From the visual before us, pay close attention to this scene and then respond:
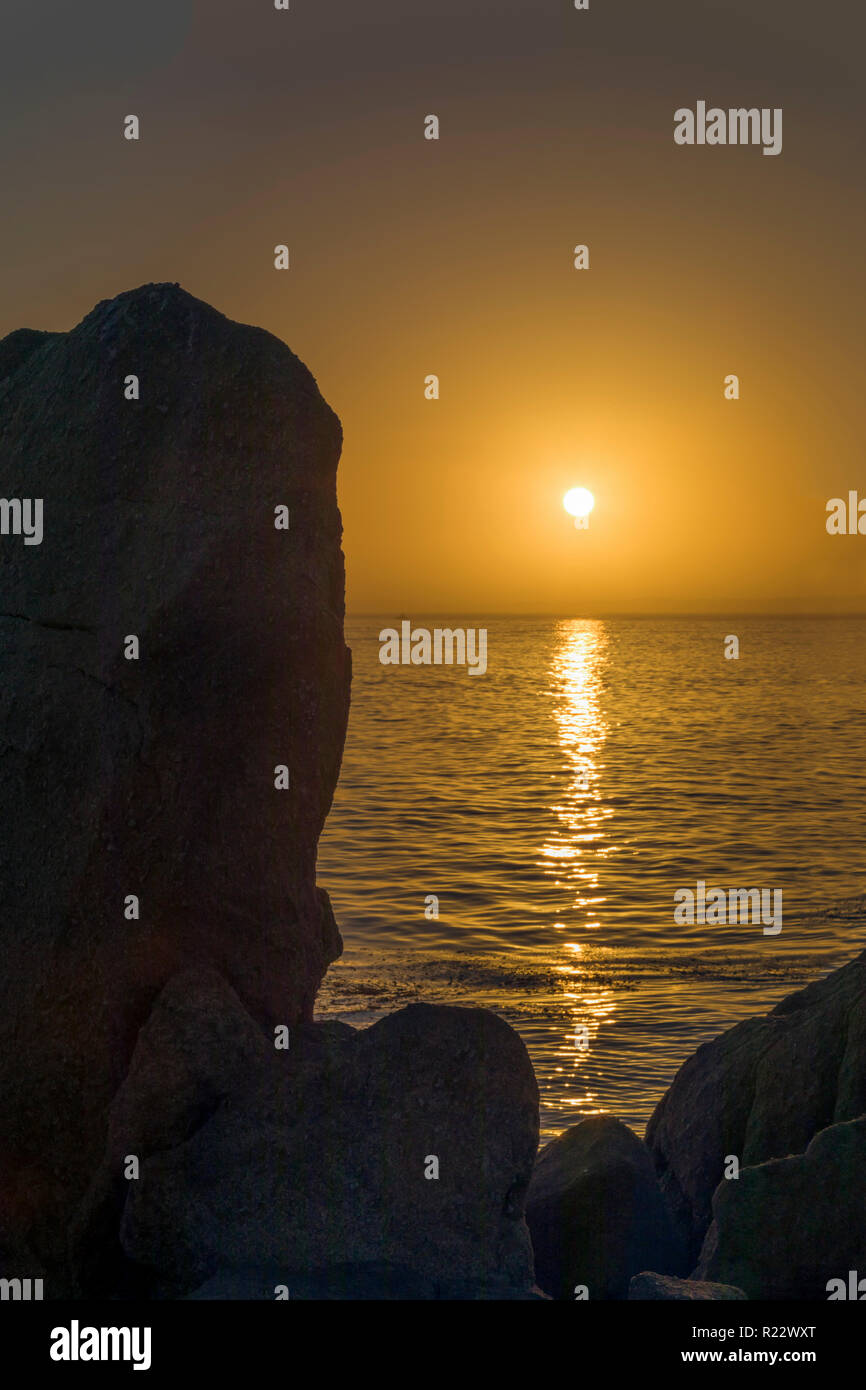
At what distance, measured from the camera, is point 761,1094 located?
9.90 meters

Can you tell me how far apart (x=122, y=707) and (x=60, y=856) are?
38.6 inches

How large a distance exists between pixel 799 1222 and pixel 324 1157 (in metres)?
3.02

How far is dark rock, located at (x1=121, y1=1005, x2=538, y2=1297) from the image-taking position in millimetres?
7488

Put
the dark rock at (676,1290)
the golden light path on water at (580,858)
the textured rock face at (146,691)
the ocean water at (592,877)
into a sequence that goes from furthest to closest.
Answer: the ocean water at (592,877), the golden light path on water at (580,858), the textured rock face at (146,691), the dark rock at (676,1290)

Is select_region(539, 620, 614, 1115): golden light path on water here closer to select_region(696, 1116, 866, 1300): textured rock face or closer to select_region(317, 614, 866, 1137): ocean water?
select_region(317, 614, 866, 1137): ocean water

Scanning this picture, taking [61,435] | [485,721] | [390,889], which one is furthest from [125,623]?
[485,721]

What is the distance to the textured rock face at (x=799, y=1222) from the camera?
26.6ft

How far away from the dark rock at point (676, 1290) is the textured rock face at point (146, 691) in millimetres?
2819

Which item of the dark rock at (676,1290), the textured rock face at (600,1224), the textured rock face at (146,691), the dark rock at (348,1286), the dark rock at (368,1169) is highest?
the textured rock face at (146,691)

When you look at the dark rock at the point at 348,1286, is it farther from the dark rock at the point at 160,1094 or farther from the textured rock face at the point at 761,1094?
the textured rock face at the point at 761,1094

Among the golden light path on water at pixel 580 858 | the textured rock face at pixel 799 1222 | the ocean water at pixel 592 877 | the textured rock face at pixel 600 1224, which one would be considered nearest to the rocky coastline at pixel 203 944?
the textured rock face at pixel 799 1222

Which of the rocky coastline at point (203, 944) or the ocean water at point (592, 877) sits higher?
the rocky coastline at point (203, 944)

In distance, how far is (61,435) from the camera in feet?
27.9
